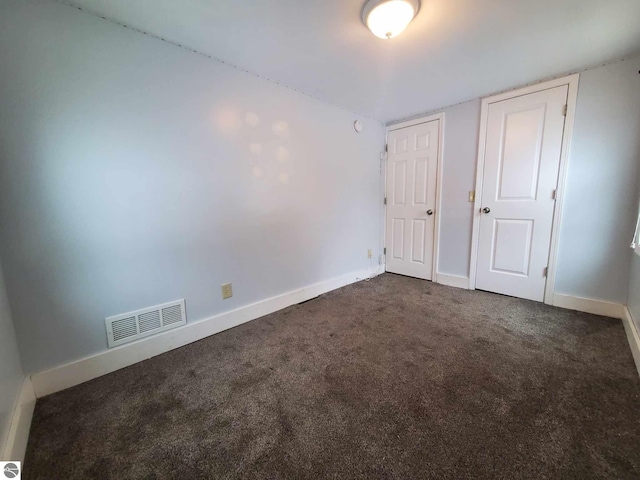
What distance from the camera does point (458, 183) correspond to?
2789mm

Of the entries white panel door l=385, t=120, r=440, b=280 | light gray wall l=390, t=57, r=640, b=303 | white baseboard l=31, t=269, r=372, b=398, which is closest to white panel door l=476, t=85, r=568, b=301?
light gray wall l=390, t=57, r=640, b=303

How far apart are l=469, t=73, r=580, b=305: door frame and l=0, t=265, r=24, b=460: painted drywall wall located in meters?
3.55

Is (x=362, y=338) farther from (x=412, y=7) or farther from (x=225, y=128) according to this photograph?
(x=412, y=7)

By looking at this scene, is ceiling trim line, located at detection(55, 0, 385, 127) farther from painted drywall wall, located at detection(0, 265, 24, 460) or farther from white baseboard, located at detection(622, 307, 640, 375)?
white baseboard, located at detection(622, 307, 640, 375)

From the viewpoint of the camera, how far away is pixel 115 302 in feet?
4.97

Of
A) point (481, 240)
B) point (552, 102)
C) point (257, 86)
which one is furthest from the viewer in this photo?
point (481, 240)

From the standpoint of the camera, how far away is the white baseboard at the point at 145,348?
1350 millimetres

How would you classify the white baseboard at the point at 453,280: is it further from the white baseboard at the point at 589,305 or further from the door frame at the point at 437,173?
the white baseboard at the point at 589,305

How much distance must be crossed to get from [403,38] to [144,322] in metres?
2.62

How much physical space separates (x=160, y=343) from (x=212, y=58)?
213 centimetres

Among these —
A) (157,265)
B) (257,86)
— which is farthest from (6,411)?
(257,86)

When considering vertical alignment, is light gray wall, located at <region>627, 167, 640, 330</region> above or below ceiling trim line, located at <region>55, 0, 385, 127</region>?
below

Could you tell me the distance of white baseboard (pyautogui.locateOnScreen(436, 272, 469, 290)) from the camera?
2830 mm

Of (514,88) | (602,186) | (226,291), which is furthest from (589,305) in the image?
(226,291)
